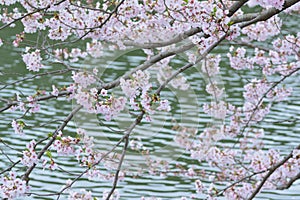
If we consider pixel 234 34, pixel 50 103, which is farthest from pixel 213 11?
pixel 50 103

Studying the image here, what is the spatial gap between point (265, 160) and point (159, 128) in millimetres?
5315

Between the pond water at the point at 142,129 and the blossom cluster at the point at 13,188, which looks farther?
the pond water at the point at 142,129

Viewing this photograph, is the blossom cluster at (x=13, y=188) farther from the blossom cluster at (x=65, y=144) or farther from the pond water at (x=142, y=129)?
the pond water at (x=142, y=129)

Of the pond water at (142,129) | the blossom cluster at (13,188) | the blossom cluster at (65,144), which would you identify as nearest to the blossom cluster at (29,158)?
the blossom cluster at (13,188)

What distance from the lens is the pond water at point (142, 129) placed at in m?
10.1

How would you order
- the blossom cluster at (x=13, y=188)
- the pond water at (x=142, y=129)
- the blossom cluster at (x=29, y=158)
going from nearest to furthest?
the blossom cluster at (x=13, y=188) < the blossom cluster at (x=29, y=158) < the pond water at (x=142, y=129)

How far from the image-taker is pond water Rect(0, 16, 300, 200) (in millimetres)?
10058

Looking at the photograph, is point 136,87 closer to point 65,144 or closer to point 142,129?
point 65,144

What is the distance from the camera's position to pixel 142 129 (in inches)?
494

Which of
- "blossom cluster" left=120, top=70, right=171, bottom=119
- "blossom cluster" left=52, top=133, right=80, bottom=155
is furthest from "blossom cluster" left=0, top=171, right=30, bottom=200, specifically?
"blossom cluster" left=120, top=70, right=171, bottom=119

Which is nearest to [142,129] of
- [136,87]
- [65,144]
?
[65,144]

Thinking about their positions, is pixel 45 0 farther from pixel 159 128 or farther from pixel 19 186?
pixel 159 128

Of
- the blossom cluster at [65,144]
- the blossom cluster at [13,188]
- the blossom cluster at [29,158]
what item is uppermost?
the blossom cluster at [65,144]

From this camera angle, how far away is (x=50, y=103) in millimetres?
14055
